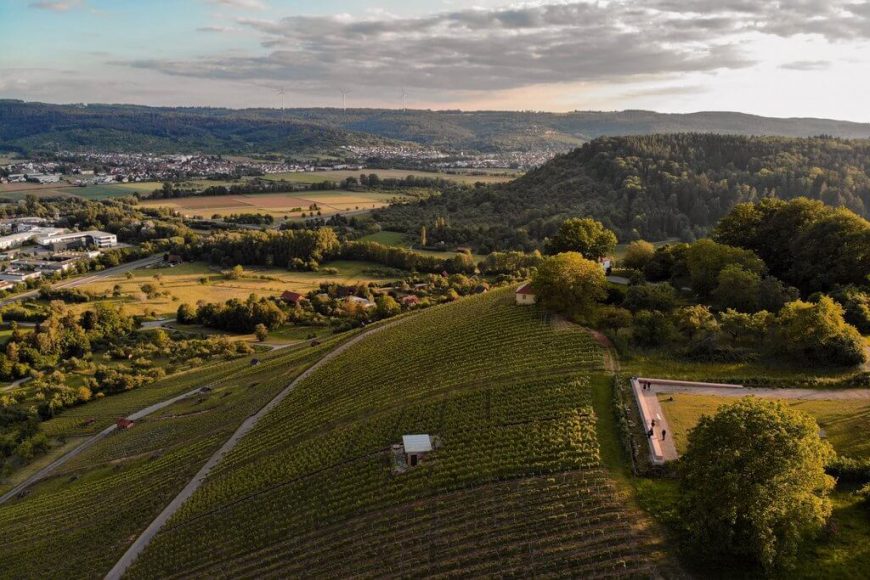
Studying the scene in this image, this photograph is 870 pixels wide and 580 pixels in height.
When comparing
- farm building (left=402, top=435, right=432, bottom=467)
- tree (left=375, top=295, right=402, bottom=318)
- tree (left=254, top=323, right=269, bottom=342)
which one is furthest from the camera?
tree (left=254, top=323, right=269, bottom=342)

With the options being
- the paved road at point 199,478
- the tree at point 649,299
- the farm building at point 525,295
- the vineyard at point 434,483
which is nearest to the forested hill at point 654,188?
the farm building at point 525,295

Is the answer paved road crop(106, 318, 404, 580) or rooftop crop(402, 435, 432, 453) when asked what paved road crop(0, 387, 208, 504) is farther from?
rooftop crop(402, 435, 432, 453)

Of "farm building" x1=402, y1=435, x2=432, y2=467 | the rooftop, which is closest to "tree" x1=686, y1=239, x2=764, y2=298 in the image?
the rooftop

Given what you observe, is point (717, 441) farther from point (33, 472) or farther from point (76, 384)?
point (76, 384)

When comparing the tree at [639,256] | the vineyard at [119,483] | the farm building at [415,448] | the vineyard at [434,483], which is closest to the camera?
the vineyard at [434,483]

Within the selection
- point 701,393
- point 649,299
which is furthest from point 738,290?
point 701,393

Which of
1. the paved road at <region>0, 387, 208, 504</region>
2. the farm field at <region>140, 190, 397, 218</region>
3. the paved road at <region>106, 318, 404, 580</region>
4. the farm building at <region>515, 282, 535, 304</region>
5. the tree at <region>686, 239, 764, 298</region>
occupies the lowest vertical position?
the paved road at <region>0, 387, 208, 504</region>

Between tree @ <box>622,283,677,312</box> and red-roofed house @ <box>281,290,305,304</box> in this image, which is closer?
tree @ <box>622,283,677,312</box>

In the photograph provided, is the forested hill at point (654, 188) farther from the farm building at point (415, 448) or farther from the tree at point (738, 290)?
the farm building at point (415, 448)
